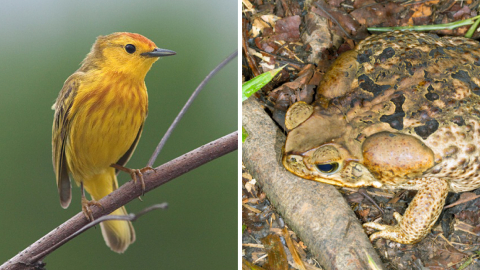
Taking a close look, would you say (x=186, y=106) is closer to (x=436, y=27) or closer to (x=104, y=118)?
(x=104, y=118)

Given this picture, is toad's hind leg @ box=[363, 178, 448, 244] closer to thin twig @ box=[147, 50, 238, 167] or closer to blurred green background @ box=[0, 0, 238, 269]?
blurred green background @ box=[0, 0, 238, 269]

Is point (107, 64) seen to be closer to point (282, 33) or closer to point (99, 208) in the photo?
point (99, 208)

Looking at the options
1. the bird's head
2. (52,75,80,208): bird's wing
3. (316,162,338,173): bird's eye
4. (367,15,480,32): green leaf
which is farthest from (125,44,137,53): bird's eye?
(367,15,480,32): green leaf

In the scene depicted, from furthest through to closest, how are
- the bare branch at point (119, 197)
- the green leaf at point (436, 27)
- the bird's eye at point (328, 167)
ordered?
the green leaf at point (436, 27), the bird's eye at point (328, 167), the bare branch at point (119, 197)

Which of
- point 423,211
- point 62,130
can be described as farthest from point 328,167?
point 62,130

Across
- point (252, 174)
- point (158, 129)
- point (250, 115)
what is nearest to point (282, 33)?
point (250, 115)

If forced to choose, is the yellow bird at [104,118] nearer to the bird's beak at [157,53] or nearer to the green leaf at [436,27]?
the bird's beak at [157,53]

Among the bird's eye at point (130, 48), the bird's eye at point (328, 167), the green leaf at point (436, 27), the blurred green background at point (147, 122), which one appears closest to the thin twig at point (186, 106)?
the blurred green background at point (147, 122)
